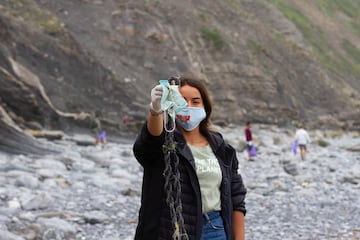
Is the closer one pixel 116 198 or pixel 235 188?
pixel 235 188

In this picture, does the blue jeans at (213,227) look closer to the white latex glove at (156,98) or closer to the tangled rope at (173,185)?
the tangled rope at (173,185)

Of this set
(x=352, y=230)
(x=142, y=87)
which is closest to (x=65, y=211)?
(x=352, y=230)

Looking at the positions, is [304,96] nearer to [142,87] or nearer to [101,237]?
[142,87]

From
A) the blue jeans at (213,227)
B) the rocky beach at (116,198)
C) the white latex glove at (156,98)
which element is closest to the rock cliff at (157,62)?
the rocky beach at (116,198)

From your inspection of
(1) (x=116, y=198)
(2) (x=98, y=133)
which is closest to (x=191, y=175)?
(1) (x=116, y=198)

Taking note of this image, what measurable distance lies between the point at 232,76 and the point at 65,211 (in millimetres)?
28157

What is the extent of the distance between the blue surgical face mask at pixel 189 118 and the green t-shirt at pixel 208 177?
0.12 m

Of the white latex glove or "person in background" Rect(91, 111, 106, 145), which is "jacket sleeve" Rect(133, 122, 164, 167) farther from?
"person in background" Rect(91, 111, 106, 145)

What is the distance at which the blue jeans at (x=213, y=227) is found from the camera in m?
3.51

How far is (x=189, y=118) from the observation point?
141 inches

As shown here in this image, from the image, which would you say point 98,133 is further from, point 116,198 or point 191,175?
point 191,175

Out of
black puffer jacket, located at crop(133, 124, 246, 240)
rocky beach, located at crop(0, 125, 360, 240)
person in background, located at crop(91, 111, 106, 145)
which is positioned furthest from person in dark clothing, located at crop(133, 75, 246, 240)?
person in background, located at crop(91, 111, 106, 145)

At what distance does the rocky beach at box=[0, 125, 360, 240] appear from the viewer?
25.8 feet

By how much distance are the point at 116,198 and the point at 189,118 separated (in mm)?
6726
